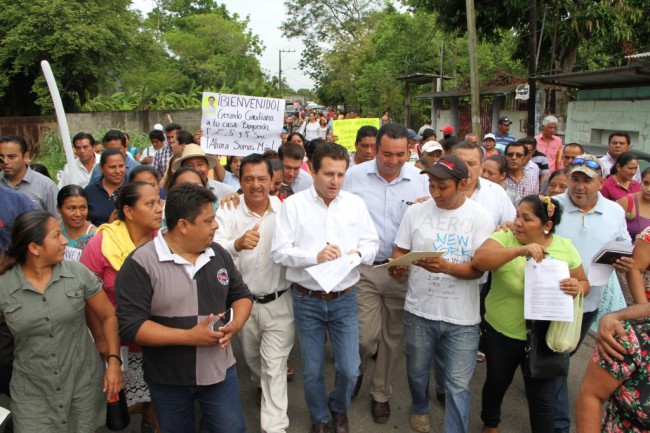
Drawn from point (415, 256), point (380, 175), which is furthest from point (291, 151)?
point (415, 256)

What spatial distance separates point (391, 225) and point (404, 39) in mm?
27091

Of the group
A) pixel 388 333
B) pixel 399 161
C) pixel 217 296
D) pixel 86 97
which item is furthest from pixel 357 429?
pixel 86 97

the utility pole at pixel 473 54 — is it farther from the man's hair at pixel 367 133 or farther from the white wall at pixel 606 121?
the man's hair at pixel 367 133

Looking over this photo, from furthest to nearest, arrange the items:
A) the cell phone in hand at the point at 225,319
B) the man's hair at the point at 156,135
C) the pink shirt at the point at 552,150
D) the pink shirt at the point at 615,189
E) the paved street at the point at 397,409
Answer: the man's hair at the point at 156,135 < the pink shirt at the point at 552,150 < the pink shirt at the point at 615,189 < the paved street at the point at 397,409 < the cell phone in hand at the point at 225,319

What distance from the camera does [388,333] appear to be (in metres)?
3.94

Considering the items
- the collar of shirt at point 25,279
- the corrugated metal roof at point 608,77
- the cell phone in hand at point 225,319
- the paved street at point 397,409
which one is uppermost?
the corrugated metal roof at point 608,77

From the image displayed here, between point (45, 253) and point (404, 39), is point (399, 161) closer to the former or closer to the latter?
point (45, 253)

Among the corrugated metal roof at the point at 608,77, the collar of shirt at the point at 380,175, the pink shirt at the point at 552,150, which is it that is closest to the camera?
the collar of shirt at the point at 380,175

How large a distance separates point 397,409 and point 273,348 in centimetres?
119

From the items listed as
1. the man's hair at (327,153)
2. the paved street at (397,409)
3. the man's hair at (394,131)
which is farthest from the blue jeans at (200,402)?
the man's hair at (394,131)

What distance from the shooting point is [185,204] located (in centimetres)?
254

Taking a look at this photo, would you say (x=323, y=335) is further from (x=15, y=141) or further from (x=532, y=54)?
(x=532, y=54)

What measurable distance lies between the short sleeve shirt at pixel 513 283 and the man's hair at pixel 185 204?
1796 mm

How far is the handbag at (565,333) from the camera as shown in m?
3.00
